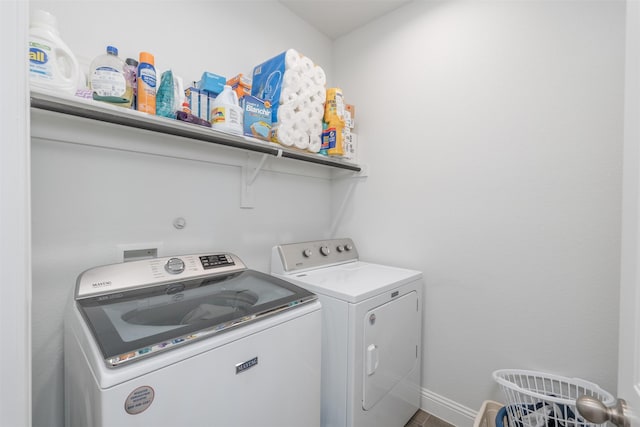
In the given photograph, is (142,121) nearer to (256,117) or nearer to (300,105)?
(256,117)

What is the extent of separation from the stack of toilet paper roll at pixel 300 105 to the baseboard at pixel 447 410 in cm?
193

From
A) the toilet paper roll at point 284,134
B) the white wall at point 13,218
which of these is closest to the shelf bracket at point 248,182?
the toilet paper roll at point 284,134

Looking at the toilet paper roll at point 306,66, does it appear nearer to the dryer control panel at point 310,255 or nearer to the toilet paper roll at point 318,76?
the toilet paper roll at point 318,76

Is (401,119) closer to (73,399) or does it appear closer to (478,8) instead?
(478,8)

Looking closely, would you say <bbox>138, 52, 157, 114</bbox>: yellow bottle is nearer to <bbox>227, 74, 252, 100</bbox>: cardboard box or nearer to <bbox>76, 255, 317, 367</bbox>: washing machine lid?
<bbox>227, 74, 252, 100</bbox>: cardboard box

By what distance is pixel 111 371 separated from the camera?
0.68 m

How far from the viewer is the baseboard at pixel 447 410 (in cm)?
172

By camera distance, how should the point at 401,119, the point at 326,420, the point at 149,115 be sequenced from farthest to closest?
the point at 401,119
the point at 326,420
the point at 149,115

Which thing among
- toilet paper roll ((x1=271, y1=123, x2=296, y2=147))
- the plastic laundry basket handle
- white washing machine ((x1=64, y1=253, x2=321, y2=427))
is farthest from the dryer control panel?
the plastic laundry basket handle

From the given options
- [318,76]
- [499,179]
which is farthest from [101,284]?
[499,179]

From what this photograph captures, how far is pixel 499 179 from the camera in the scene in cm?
164

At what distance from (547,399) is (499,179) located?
114 cm

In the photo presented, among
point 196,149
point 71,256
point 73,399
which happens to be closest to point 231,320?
point 73,399

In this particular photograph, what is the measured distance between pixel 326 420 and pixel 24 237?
4.96ft
